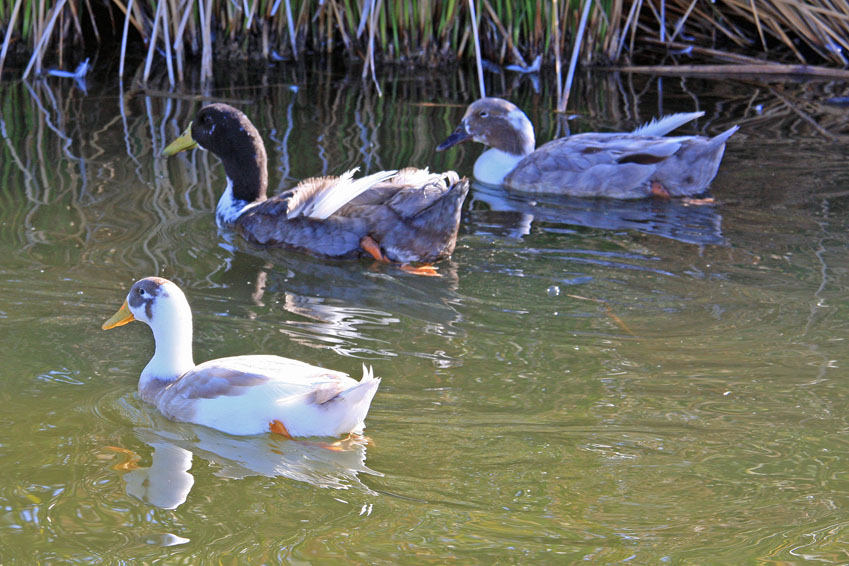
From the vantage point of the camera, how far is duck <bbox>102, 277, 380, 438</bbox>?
4.19 metres

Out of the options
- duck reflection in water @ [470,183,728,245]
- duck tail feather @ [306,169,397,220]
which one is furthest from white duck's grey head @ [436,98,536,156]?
duck tail feather @ [306,169,397,220]

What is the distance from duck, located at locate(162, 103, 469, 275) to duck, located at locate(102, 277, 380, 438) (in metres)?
1.97

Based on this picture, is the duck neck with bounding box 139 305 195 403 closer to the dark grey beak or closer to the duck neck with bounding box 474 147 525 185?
the duck neck with bounding box 474 147 525 185

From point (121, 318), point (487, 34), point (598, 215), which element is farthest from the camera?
point (487, 34)

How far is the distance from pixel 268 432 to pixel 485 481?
0.99 metres

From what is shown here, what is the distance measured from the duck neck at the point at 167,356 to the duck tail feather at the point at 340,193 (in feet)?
6.28

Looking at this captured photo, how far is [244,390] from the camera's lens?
14.0ft

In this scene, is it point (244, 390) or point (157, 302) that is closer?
point (244, 390)

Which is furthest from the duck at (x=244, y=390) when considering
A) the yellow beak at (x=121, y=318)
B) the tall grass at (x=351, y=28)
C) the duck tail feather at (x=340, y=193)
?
the tall grass at (x=351, y=28)

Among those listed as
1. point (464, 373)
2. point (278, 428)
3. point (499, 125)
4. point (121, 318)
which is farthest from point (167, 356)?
point (499, 125)

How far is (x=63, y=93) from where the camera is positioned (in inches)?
416

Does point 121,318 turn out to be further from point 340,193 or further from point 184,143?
point 184,143

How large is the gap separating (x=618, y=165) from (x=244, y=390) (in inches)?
175

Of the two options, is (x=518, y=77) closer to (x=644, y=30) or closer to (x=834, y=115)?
(x=644, y=30)
